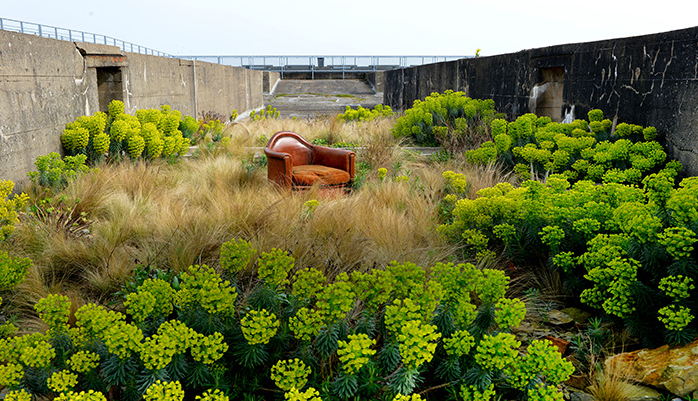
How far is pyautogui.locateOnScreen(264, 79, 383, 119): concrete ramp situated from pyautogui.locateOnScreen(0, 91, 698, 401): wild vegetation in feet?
41.6

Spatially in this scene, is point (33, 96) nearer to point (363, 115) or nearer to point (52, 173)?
point (52, 173)

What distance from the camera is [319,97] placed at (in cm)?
2331

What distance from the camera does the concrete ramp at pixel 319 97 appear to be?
1997cm

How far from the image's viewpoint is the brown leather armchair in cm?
547

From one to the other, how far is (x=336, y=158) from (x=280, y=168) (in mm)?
710

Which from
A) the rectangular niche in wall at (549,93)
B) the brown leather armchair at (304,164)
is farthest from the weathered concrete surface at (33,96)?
the rectangular niche in wall at (549,93)

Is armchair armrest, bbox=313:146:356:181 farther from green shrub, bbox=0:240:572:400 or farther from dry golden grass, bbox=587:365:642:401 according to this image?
dry golden grass, bbox=587:365:642:401

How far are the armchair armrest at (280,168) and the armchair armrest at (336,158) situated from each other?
2.02 feet

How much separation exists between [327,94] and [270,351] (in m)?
22.7

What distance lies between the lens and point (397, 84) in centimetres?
1723

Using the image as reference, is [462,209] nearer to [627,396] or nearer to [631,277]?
[631,277]

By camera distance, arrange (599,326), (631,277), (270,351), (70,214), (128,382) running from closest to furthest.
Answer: (128,382)
(270,351)
(631,277)
(599,326)
(70,214)

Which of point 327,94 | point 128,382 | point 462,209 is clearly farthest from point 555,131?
point 327,94

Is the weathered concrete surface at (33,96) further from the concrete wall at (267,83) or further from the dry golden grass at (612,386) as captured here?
the concrete wall at (267,83)
